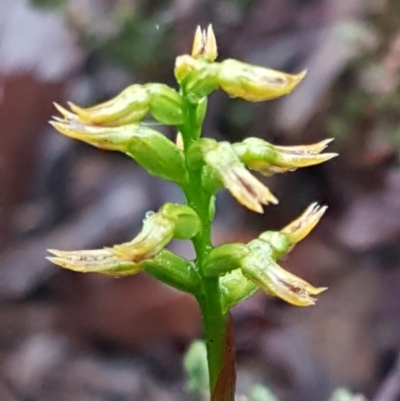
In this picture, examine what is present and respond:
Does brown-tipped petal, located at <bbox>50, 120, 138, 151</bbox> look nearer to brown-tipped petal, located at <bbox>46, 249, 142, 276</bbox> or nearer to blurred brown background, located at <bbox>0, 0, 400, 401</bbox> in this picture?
brown-tipped petal, located at <bbox>46, 249, 142, 276</bbox>

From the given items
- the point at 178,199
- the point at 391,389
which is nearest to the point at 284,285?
the point at 391,389

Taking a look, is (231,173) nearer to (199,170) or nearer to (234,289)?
(199,170)

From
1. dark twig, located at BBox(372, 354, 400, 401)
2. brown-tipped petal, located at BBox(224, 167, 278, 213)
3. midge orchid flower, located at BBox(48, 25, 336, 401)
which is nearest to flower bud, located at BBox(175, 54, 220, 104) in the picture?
midge orchid flower, located at BBox(48, 25, 336, 401)

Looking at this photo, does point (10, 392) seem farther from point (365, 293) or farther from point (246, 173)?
point (246, 173)

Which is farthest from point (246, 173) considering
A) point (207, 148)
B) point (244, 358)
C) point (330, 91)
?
point (330, 91)

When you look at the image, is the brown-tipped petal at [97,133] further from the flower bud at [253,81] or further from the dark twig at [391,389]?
the dark twig at [391,389]
